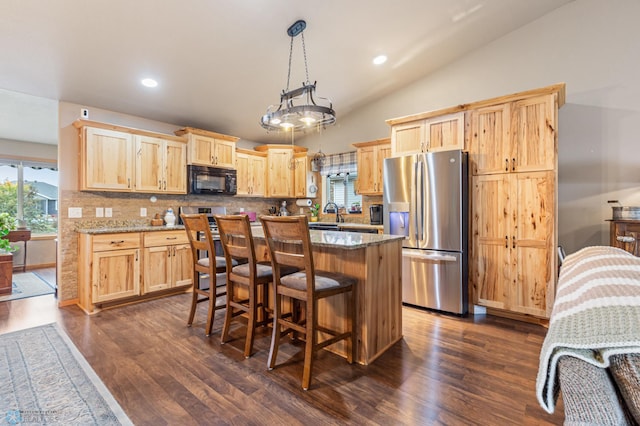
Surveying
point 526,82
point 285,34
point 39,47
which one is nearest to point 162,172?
point 39,47

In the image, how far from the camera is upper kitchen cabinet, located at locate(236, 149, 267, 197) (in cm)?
529

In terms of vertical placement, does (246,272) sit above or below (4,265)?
above

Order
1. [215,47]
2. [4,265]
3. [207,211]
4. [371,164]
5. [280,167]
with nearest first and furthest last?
[215,47], [4,265], [371,164], [207,211], [280,167]

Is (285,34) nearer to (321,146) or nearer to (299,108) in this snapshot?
(299,108)

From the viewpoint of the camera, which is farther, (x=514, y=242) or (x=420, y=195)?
(x=420, y=195)

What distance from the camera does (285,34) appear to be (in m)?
3.23

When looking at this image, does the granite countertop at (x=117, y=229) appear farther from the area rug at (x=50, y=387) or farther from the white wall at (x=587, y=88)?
the white wall at (x=587, y=88)

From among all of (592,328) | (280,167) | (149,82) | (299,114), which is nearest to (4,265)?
(149,82)

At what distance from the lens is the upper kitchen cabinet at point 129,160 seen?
3.69 meters

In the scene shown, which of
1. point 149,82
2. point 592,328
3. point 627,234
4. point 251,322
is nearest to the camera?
point 592,328

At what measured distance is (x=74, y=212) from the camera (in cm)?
380

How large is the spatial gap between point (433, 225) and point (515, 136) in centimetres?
124

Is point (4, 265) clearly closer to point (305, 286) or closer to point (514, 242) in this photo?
point (305, 286)

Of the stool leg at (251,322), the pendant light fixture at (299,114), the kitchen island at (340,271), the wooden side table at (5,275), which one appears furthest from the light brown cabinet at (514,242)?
the wooden side table at (5,275)
